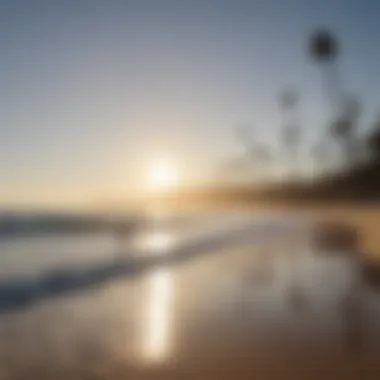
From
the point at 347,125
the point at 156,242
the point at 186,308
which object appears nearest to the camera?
the point at 347,125

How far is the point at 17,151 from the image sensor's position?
183 centimetres

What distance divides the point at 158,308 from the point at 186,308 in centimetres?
9

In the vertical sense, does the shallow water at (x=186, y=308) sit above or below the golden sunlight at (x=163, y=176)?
below

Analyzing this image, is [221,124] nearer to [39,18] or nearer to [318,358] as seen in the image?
[39,18]

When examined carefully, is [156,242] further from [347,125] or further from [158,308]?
[347,125]

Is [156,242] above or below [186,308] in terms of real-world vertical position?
above

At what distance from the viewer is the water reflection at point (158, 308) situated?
1905 millimetres

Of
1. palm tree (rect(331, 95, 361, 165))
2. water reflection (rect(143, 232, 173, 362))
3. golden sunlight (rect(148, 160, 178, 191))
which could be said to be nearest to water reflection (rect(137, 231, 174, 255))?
water reflection (rect(143, 232, 173, 362))

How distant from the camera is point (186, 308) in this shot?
7.39 ft

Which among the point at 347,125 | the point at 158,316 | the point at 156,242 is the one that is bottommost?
the point at 158,316

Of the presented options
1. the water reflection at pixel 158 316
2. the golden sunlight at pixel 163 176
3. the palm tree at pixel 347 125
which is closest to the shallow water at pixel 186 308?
the water reflection at pixel 158 316

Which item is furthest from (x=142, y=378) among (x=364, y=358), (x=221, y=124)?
(x=221, y=124)

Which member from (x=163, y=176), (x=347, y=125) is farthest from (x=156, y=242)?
(x=347, y=125)

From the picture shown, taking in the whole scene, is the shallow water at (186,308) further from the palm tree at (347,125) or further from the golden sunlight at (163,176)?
the palm tree at (347,125)
